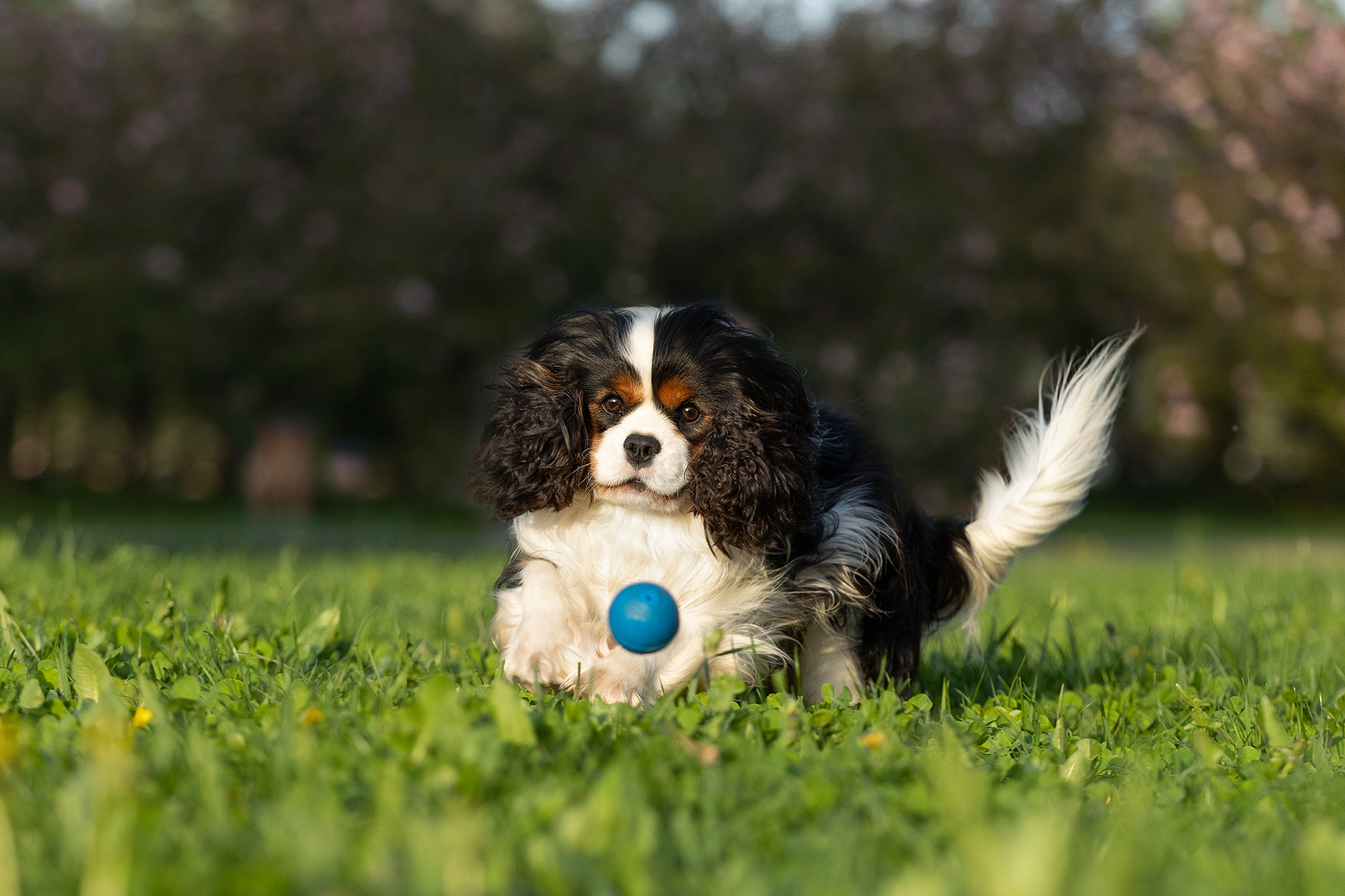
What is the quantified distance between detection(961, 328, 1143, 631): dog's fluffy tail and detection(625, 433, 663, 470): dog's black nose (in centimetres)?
126

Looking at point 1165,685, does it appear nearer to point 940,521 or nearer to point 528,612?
point 940,521

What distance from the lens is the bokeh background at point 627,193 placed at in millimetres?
13867

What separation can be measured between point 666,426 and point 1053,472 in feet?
4.38

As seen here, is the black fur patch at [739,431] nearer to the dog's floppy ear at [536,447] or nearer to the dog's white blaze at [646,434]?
the dog's white blaze at [646,434]

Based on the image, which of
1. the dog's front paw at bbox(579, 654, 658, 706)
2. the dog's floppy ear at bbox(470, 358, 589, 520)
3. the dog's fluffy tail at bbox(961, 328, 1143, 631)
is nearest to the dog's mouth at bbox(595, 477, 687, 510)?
the dog's floppy ear at bbox(470, 358, 589, 520)

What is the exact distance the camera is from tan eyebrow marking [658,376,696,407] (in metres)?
3.14

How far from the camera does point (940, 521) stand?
3939 mm

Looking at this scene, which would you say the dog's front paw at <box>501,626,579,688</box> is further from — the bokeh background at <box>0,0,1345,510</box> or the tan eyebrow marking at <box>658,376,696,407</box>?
the bokeh background at <box>0,0,1345,510</box>

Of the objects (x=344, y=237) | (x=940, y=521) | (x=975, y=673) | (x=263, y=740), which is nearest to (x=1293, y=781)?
(x=975, y=673)

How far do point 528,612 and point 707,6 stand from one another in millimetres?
12868

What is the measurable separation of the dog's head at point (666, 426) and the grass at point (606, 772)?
47cm

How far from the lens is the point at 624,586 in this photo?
3.18m

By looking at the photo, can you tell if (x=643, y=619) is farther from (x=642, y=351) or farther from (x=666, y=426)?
(x=642, y=351)

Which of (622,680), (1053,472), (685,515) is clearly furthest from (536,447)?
(1053,472)
